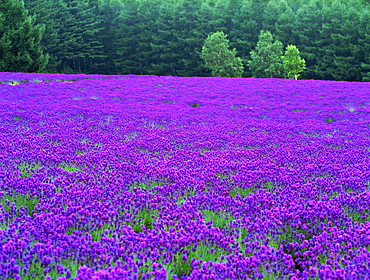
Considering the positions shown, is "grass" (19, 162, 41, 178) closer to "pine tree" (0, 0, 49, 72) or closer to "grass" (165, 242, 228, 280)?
"grass" (165, 242, 228, 280)

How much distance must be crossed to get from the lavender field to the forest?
6139 cm

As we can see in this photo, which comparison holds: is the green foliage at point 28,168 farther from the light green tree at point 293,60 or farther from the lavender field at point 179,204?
the light green tree at point 293,60

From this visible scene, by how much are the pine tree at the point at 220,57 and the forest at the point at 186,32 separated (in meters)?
10.4

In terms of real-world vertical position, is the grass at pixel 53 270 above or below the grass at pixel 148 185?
above

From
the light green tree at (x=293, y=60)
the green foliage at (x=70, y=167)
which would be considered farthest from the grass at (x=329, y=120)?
the light green tree at (x=293, y=60)

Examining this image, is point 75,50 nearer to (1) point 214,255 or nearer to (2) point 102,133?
(2) point 102,133

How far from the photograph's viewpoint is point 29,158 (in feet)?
20.2

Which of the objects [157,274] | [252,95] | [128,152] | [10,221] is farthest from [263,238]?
[252,95]

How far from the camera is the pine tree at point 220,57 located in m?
60.7

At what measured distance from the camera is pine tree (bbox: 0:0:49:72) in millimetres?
42344

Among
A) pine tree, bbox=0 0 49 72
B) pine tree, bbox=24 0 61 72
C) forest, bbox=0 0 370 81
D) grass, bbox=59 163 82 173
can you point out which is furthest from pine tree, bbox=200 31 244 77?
grass, bbox=59 163 82 173

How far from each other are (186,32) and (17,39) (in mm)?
39874

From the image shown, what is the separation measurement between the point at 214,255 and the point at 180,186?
1.66 metres

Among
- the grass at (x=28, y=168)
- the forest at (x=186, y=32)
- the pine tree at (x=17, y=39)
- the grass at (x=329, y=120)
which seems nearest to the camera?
the grass at (x=28, y=168)
